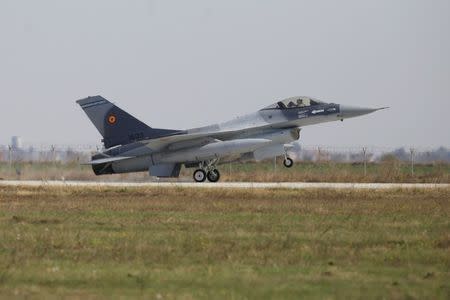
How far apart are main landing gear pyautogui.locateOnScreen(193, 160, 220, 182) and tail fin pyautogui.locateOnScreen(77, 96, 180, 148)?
1733mm

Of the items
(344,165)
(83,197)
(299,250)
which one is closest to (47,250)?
(299,250)

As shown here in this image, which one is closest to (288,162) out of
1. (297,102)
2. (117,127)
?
(297,102)

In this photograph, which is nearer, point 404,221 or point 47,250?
point 47,250

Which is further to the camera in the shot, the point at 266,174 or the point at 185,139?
the point at 266,174

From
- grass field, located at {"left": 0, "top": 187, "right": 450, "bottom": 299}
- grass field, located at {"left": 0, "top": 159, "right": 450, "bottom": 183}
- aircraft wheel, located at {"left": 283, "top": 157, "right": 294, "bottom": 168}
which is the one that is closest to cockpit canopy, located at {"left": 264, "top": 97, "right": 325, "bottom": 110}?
aircraft wheel, located at {"left": 283, "top": 157, "right": 294, "bottom": 168}

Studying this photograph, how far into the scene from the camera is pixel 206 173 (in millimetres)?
35781

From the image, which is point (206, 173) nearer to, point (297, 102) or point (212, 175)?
point (212, 175)

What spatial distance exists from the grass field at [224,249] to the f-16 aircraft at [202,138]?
11520 millimetres

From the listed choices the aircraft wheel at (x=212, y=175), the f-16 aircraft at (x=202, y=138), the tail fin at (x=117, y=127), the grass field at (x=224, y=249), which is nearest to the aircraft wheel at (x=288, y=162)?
the f-16 aircraft at (x=202, y=138)

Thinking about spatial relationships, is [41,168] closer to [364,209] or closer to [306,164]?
[306,164]

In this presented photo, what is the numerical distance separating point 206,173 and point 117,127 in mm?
3672

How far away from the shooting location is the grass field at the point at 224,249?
10.5m

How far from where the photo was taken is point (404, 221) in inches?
715

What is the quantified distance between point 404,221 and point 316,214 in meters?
1.96
